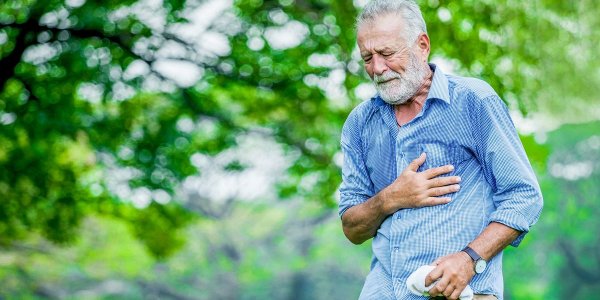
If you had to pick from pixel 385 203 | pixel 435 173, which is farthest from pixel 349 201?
pixel 435 173

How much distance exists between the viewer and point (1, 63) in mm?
8602

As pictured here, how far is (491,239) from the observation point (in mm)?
2416

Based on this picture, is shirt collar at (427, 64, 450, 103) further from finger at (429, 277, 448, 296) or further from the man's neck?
finger at (429, 277, 448, 296)

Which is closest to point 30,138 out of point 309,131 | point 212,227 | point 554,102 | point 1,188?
point 1,188

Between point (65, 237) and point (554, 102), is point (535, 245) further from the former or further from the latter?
point (65, 237)

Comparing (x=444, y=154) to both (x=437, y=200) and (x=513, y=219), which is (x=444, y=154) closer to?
(x=437, y=200)

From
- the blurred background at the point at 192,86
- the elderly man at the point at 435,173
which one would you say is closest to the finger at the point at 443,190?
the elderly man at the point at 435,173

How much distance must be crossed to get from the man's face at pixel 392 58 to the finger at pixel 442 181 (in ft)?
0.86

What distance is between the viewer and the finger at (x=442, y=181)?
8.18 ft

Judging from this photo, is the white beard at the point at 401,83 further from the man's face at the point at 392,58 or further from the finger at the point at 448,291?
the finger at the point at 448,291

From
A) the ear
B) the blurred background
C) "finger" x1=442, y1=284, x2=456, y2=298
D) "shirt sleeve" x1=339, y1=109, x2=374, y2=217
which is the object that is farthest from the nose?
the blurred background

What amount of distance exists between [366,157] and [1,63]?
262 inches

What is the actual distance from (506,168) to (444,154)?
7.5 inches

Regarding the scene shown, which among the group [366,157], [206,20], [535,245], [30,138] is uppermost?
[366,157]
